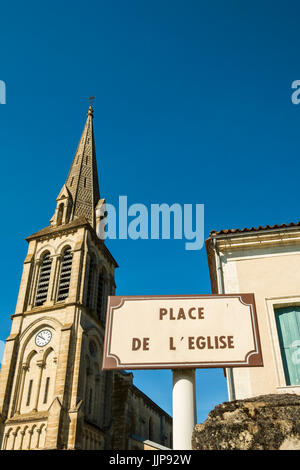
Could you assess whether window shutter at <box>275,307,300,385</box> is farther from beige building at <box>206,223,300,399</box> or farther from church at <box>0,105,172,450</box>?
church at <box>0,105,172,450</box>

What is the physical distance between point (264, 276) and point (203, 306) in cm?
534

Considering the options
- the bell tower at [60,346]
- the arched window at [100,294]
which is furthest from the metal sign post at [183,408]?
the arched window at [100,294]

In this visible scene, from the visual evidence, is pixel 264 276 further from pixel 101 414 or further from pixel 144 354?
pixel 101 414

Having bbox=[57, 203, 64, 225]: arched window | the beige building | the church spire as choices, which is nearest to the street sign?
the beige building

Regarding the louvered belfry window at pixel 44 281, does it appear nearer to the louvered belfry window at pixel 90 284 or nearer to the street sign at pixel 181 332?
the louvered belfry window at pixel 90 284

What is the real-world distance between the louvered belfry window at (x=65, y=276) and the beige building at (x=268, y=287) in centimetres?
2332

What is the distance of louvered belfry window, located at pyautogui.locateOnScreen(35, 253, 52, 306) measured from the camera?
3341 centimetres

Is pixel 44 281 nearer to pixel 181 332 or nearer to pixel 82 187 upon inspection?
pixel 82 187

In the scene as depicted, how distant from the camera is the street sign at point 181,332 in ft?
15.3

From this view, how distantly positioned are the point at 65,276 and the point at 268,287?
26030 millimetres

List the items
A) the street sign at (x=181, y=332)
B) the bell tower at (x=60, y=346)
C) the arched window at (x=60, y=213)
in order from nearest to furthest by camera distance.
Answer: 1. the street sign at (x=181, y=332)
2. the bell tower at (x=60, y=346)
3. the arched window at (x=60, y=213)

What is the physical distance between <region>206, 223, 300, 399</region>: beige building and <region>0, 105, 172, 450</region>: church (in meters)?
19.8

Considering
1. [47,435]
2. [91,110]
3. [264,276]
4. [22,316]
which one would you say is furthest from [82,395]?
[91,110]

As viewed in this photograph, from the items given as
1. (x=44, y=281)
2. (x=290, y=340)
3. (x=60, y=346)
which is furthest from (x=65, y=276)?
(x=290, y=340)
